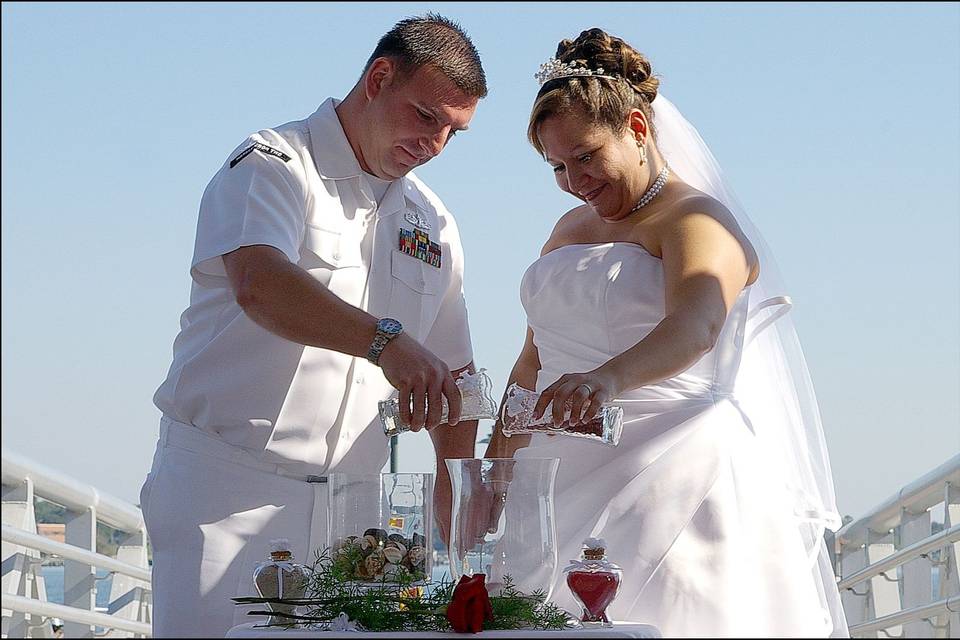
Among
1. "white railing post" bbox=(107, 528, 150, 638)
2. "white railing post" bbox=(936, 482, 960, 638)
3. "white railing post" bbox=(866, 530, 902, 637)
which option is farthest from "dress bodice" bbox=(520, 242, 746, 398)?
"white railing post" bbox=(107, 528, 150, 638)

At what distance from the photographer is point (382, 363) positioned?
1.87 metres

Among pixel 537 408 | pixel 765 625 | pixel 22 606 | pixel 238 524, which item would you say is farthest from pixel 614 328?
pixel 22 606

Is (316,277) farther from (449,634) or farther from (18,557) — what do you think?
(18,557)

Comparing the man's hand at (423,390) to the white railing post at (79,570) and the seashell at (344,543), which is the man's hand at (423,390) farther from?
the white railing post at (79,570)

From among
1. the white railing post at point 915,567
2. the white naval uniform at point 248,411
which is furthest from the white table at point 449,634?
the white railing post at point 915,567

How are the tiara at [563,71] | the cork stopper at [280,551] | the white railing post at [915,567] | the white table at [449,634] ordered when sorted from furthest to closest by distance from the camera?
the white railing post at [915,567], the tiara at [563,71], the cork stopper at [280,551], the white table at [449,634]

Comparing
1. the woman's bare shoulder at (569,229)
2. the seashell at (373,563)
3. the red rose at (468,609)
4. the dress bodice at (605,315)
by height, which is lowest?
the red rose at (468,609)

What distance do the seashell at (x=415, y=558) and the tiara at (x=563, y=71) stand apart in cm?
119

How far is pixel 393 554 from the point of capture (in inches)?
63.7

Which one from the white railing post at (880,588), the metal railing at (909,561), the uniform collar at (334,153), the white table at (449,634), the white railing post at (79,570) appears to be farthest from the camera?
the white railing post at (880,588)

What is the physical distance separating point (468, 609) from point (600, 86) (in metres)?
1.34

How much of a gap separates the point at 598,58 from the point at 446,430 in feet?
2.98

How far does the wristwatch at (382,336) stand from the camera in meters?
1.88

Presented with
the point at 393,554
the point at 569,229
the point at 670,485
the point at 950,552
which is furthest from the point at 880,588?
the point at 393,554
